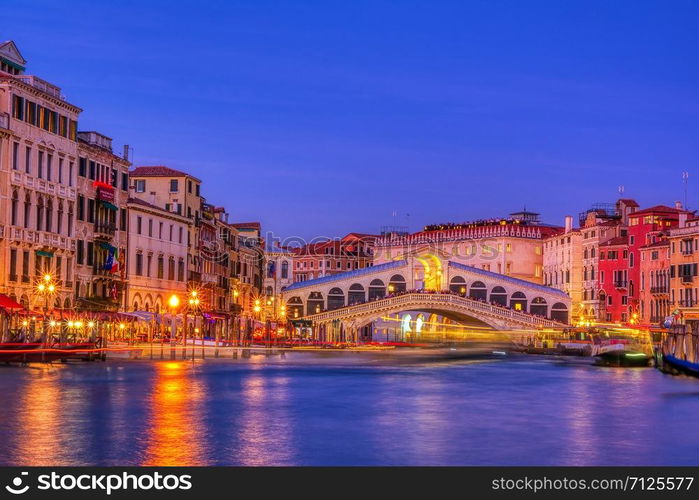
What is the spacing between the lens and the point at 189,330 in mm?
66438

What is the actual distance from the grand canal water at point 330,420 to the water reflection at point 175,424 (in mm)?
26

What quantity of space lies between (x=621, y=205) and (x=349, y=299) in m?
20.7

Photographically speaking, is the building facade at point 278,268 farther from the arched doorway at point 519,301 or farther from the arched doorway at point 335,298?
the arched doorway at point 519,301

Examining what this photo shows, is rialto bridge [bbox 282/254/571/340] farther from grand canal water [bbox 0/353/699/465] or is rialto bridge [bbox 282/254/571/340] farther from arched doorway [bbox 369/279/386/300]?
grand canal water [bbox 0/353/699/465]

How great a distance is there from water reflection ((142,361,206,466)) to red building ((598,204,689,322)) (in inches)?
2100

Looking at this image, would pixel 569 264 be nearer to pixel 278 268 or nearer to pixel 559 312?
pixel 559 312

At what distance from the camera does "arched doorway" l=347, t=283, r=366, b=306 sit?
294 feet

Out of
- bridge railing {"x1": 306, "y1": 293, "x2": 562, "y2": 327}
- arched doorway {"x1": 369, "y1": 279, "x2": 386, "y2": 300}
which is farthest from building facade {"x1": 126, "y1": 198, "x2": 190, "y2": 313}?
arched doorway {"x1": 369, "y1": 279, "x2": 386, "y2": 300}

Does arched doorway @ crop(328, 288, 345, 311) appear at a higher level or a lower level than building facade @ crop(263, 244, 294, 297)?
lower

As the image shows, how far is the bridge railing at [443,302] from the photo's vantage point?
257ft

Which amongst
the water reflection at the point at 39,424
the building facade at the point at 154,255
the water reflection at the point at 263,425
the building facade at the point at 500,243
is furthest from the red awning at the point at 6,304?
the building facade at the point at 500,243

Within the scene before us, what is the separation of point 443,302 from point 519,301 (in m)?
11.4
